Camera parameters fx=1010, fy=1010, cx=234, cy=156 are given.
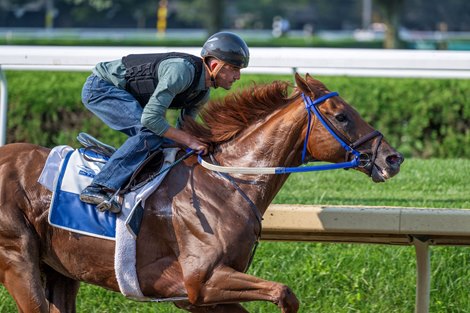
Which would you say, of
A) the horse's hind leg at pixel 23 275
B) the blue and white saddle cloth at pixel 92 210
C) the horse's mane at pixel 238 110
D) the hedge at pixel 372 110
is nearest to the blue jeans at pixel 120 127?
the blue and white saddle cloth at pixel 92 210

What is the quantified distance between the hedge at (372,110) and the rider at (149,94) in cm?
497

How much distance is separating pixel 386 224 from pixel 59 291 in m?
1.77

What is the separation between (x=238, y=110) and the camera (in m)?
5.06

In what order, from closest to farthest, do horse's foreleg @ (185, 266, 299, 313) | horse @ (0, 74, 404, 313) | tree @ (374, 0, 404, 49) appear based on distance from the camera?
horse's foreleg @ (185, 266, 299, 313) → horse @ (0, 74, 404, 313) → tree @ (374, 0, 404, 49)

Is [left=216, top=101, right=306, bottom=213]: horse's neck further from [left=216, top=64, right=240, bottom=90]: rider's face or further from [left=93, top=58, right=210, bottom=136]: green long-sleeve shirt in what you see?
[left=93, top=58, right=210, bottom=136]: green long-sleeve shirt

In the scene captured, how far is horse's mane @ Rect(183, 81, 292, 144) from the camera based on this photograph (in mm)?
5027

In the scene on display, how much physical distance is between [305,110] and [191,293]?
1.03 meters

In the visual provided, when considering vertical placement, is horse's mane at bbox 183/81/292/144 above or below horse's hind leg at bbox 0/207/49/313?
above

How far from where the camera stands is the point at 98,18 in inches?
1897

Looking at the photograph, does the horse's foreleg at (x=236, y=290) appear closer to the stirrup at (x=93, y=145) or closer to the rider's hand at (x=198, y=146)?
the rider's hand at (x=198, y=146)

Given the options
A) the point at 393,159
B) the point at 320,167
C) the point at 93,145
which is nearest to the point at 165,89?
the point at 93,145

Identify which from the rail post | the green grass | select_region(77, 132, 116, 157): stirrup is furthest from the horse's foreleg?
the rail post

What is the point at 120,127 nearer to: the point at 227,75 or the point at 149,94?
the point at 149,94

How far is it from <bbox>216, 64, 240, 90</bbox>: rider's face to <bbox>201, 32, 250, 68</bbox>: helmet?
0.12 ft
